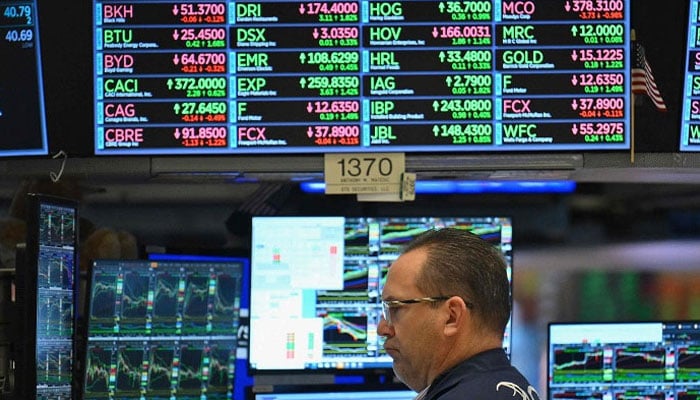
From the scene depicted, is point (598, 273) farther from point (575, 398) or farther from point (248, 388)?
point (248, 388)

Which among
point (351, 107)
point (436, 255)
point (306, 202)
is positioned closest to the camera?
point (436, 255)

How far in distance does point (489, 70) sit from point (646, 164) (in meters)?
0.62

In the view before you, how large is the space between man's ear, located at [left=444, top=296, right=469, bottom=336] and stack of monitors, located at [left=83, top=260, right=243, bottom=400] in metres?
1.79

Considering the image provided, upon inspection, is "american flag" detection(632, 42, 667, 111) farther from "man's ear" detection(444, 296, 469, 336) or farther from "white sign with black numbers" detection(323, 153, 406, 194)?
"man's ear" detection(444, 296, 469, 336)

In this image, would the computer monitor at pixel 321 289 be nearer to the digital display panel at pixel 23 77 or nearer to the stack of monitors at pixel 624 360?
the stack of monitors at pixel 624 360

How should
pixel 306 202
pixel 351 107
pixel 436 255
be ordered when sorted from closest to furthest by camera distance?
1. pixel 436 255
2. pixel 351 107
3. pixel 306 202

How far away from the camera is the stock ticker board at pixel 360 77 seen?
3826 millimetres

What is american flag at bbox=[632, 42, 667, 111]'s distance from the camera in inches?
150

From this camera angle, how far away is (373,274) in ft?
12.9

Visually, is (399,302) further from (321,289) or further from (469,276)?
(321,289)

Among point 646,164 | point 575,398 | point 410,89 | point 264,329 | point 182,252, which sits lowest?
point 575,398

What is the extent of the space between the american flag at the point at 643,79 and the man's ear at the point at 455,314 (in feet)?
6.32

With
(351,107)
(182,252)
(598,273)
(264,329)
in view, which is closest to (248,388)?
(264,329)

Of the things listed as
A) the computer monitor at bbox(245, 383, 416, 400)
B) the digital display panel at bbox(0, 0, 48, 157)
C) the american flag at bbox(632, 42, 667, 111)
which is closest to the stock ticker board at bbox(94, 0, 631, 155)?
the american flag at bbox(632, 42, 667, 111)
